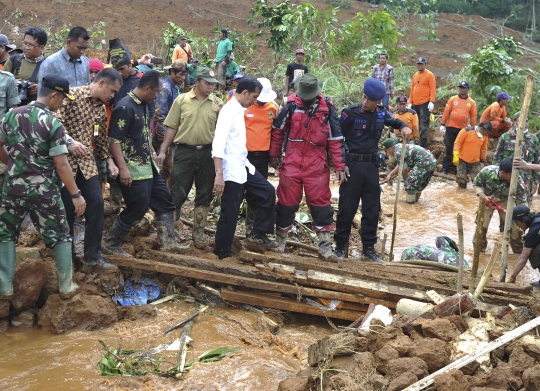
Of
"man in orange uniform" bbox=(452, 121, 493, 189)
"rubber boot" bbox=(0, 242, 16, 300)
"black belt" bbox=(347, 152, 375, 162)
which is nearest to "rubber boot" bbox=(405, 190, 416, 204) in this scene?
"man in orange uniform" bbox=(452, 121, 493, 189)

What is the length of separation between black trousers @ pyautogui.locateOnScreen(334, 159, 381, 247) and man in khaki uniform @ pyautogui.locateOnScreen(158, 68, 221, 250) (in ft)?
5.21

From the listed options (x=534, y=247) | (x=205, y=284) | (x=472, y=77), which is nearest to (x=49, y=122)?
(x=205, y=284)

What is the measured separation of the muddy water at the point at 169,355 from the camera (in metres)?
4.38

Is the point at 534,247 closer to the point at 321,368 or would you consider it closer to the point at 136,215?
the point at 321,368

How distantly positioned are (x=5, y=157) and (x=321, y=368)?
303 centimetres

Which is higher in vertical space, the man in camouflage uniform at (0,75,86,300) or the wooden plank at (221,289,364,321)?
the man in camouflage uniform at (0,75,86,300)

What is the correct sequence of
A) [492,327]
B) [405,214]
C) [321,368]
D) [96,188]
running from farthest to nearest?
[405,214] → [96,188] → [492,327] → [321,368]

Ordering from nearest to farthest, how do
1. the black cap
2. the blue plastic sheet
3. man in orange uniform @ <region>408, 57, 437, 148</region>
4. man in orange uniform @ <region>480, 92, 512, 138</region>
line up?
the blue plastic sheet → the black cap → man in orange uniform @ <region>480, 92, 512, 138</region> → man in orange uniform @ <region>408, 57, 437, 148</region>

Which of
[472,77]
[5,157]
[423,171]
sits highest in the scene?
[472,77]

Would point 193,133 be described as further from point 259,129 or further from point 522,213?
point 522,213

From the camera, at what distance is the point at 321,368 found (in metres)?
4.27

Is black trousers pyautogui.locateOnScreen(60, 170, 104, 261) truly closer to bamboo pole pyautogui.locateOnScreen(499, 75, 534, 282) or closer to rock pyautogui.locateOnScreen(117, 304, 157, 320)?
rock pyautogui.locateOnScreen(117, 304, 157, 320)

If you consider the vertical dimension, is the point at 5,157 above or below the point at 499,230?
above

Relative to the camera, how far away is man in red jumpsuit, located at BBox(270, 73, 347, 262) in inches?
254
